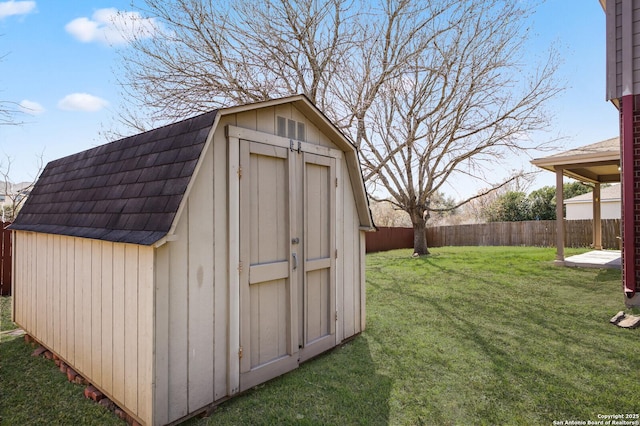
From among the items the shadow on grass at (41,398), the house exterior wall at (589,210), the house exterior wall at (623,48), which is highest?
the house exterior wall at (623,48)

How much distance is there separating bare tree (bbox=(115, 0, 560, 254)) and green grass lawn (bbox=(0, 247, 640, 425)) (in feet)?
21.8

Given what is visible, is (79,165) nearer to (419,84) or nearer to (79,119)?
(79,119)

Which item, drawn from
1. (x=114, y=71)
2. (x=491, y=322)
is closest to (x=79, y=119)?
(x=114, y=71)

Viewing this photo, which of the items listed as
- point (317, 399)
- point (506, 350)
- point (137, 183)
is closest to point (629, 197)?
point (506, 350)

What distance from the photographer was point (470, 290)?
690 cm

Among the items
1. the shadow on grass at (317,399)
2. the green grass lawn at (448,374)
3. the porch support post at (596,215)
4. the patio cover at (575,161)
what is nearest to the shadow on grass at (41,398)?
the green grass lawn at (448,374)

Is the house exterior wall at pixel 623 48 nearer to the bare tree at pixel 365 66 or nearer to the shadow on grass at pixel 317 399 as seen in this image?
the bare tree at pixel 365 66

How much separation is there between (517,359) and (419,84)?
9.91m

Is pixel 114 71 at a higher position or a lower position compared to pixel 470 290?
higher

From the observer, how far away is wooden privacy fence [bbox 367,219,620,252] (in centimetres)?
1441

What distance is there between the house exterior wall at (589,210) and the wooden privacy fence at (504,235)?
718cm

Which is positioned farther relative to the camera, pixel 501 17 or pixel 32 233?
pixel 501 17

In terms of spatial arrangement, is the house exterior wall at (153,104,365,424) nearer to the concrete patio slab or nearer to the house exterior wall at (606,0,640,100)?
the house exterior wall at (606,0,640,100)

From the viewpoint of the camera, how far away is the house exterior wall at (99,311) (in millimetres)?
2432
